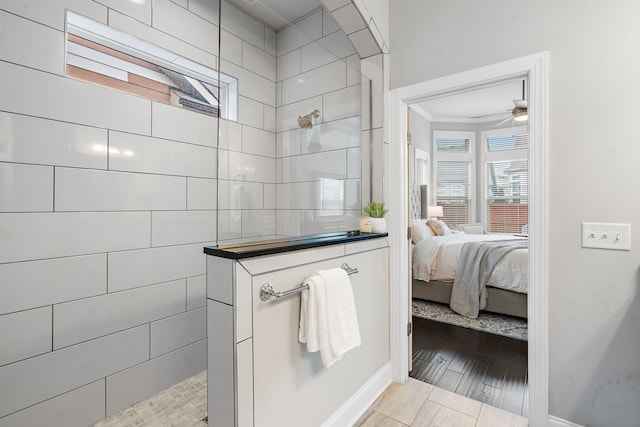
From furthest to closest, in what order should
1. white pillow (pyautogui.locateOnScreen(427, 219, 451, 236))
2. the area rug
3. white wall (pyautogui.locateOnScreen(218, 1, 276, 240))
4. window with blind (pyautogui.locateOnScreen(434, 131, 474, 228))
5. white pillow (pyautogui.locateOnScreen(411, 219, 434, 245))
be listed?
window with blind (pyautogui.locateOnScreen(434, 131, 474, 228)), white pillow (pyautogui.locateOnScreen(427, 219, 451, 236)), white pillow (pyautogui.locateOnScreen(411, 219, 434, 245)), the area rug, white wall (pyautogui.locateOnScreen(218, 1, 276, 240))

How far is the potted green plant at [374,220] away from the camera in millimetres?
1909

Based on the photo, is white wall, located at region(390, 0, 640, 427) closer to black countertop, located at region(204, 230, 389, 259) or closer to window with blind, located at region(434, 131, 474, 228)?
black countertop, located at region(204, 230, 389, 259)

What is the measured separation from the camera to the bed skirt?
10.0 feet

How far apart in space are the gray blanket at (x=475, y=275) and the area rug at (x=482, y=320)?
0.32 feet

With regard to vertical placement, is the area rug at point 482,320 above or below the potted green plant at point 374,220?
below

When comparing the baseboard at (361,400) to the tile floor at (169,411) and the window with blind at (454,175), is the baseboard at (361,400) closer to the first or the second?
the tile floor at (169,411)

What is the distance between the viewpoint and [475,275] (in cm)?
318

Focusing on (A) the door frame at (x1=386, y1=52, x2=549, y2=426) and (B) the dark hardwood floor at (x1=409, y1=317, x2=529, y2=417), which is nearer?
(A) the door frame at (x1=386, y1=52, x2=549, y2=426)

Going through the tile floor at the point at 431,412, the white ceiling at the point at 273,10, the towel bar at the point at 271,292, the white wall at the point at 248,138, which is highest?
the white ceiling at the point at 273,10

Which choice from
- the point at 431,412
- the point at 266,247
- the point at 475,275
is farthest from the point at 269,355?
the point at 475,275

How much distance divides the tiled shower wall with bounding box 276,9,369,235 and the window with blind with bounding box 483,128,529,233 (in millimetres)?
5341

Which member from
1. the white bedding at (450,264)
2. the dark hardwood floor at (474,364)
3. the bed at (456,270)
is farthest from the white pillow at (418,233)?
the dark hardwood floor at (474,364)

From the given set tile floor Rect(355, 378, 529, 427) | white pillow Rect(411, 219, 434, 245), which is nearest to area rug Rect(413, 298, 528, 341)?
white pillow Rect(411, 219, 434, 245)

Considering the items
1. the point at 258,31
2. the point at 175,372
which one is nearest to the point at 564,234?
the point at 258,31
